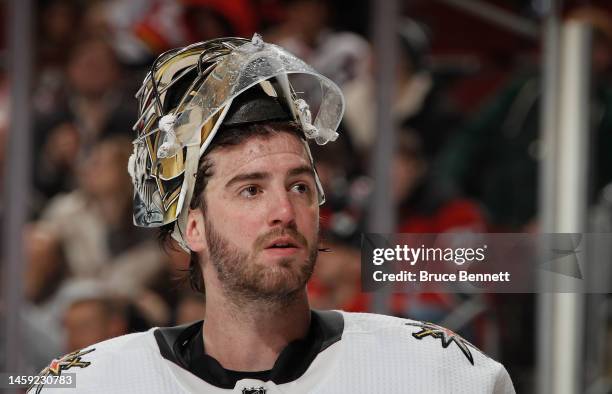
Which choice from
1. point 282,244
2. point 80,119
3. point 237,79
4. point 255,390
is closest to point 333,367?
point 255,390

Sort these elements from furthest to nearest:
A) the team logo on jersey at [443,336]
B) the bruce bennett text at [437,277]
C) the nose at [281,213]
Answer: the bruce bennett text at [437,277], the team logo on jersey at [443,336], the nose at [281,213]

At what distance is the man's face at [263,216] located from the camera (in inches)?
73.4

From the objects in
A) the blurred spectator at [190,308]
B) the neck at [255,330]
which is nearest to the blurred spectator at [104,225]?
the blurred spectator at [190,308]

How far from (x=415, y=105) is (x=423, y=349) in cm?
141

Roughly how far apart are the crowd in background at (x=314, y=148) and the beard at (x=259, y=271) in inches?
44.8

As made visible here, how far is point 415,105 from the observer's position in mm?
3279

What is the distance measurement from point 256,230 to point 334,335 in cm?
26

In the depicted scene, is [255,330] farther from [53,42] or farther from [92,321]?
[53,42]

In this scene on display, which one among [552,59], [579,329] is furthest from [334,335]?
[552,59]

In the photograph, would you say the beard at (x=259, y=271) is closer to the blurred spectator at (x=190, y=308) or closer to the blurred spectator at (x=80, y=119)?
the blurred spectator at (x=190, y=308)

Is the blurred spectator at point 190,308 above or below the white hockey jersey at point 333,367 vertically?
above

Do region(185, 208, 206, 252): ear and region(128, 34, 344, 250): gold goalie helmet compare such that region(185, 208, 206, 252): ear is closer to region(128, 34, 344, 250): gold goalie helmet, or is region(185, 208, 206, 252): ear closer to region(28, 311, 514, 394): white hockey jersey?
region(128, 34, 344, 250): gold goalie helmet

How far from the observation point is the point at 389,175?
3.27 m

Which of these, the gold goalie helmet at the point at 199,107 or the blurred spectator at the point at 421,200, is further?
the blurred spectator at the point at 421,200
